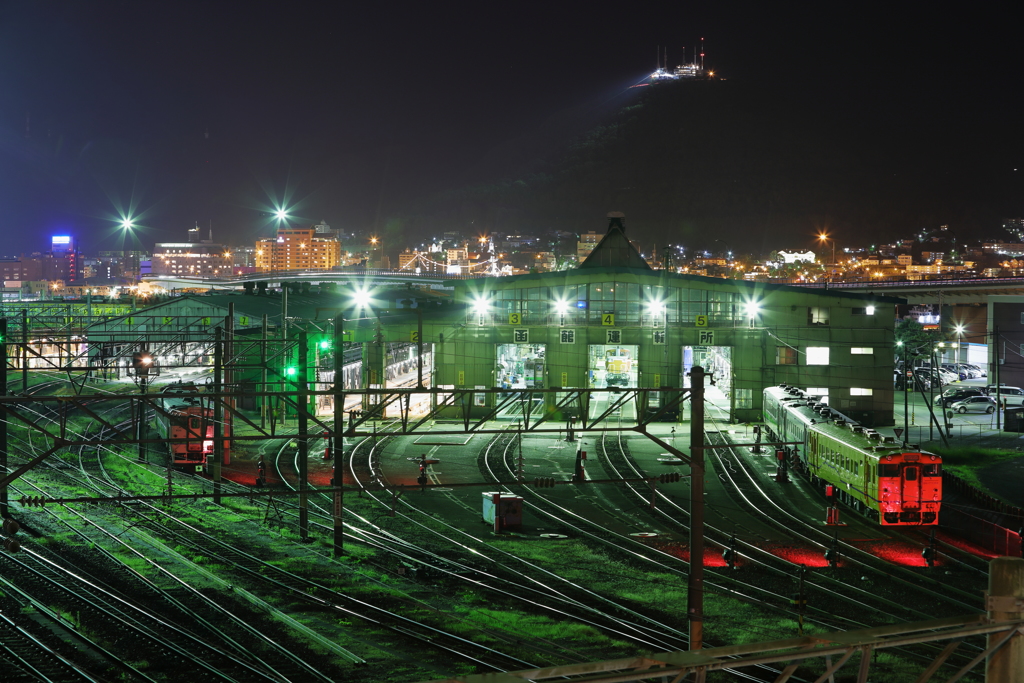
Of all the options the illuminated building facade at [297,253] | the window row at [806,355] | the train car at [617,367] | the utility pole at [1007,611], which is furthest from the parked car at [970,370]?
the illuminated building facade at [297,253]

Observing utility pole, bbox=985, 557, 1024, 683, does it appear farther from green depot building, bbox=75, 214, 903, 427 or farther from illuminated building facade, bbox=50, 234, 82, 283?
illuminated building facade, bbox=50, 234, 82, 283

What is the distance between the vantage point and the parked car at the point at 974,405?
38.9 metres

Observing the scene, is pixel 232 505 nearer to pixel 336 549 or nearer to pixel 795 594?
pixel 336 549

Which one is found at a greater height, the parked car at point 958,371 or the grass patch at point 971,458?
the parked car at point 958,371

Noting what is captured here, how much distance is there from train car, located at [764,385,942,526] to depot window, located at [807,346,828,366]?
393 inches

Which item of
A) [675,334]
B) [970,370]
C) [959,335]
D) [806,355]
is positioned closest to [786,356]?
[806,355]

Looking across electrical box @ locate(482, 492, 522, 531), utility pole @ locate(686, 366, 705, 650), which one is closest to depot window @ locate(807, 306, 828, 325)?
electrical box @ locate(482, 492, 522, 531)

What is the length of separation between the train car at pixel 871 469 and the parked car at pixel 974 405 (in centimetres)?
1600

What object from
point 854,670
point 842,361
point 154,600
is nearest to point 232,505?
point 154,600

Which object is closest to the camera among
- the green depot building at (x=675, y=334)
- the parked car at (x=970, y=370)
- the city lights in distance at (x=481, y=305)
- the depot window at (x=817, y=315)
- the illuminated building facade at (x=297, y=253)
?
the green depot building at (x=675, y=334)

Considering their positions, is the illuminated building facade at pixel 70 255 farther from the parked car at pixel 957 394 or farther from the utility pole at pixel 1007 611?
the utility pole at pixel 1007 611

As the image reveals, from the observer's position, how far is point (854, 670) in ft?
38.9

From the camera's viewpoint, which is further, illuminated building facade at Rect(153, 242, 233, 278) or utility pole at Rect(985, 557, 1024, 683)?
illuminated building facade at Rect(153, 242, 233, 278)

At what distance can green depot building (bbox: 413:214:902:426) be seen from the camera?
36.0m
